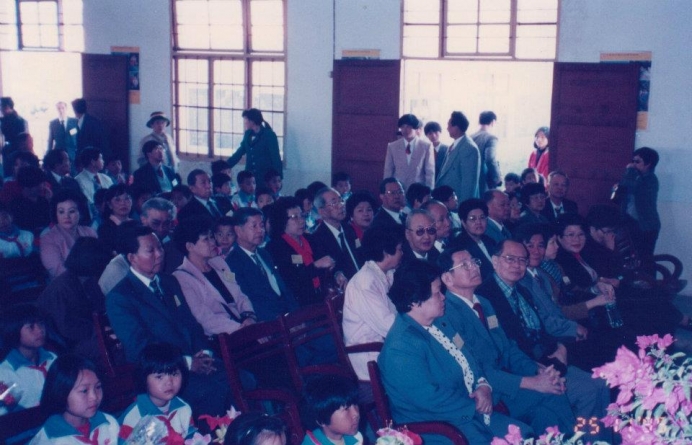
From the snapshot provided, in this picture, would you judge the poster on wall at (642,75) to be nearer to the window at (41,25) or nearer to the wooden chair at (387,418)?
the wooden chair at (387,418)

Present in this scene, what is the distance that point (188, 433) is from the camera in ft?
9.40

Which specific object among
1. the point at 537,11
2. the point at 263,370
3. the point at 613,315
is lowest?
the point at 263,370

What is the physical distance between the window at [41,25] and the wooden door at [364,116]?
360 centimetres

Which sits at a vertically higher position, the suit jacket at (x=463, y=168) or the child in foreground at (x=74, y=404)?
the suit jacket at (x=463, y=168)

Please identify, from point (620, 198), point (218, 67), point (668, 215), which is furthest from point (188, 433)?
point (218, 67)

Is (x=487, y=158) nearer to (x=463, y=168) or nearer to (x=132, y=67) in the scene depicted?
(x=463, y=168)

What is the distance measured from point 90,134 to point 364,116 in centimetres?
325

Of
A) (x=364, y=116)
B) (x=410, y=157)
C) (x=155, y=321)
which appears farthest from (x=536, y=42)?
(x=155, y=321)

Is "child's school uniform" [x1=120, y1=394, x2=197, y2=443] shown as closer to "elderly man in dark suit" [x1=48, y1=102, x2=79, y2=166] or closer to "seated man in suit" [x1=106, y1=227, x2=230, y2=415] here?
"seated man in suit" [x1=106, y1=227, x2=230, y2=415]

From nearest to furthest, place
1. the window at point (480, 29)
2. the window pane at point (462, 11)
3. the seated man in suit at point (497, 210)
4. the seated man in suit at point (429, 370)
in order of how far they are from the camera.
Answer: the seated man in suit at point (429, 370) → the seated man in suit at point (497, 210) → the window at point (480, 29) → the window pane at point (462, 11)

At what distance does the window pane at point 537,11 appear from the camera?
775 cm

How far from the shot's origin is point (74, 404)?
255 centimetres

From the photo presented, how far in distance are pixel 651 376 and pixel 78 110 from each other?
28.3 feet

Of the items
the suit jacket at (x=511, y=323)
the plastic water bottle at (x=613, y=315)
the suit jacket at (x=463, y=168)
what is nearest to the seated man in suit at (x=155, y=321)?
the suit jacket at (x=511, y=323)
